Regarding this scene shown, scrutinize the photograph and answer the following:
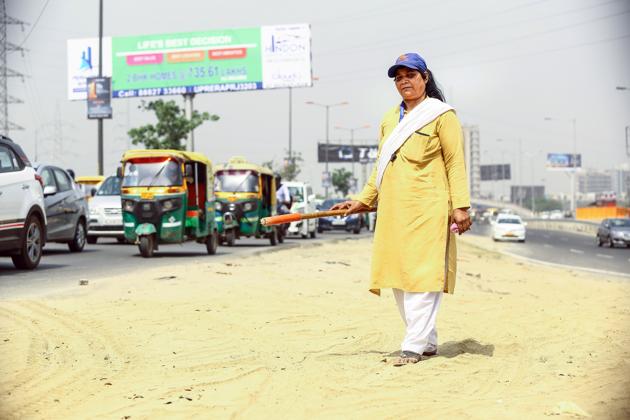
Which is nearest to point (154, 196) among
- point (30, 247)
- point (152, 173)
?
point (152, 173)

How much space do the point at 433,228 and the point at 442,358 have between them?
906 millimetres

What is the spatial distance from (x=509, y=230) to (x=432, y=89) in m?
39.5

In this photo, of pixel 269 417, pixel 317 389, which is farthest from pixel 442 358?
pixel 269 417

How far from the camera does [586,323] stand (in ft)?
28.1

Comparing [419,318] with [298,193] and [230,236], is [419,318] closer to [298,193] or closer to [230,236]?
[230,236]

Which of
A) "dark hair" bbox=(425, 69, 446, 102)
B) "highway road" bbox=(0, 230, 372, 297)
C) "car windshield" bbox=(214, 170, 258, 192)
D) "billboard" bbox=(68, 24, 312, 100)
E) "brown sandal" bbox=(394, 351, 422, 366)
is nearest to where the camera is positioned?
"brown sandal" bbox=(394, 351, 422, 366)

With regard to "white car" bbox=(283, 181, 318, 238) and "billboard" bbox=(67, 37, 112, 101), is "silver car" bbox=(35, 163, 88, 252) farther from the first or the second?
"billboard" bbox=(67, 37, 112, 101)

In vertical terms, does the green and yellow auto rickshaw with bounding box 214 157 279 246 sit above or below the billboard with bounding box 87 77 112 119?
below

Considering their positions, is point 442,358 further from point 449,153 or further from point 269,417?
point 269,417

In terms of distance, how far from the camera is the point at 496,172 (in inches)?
6757

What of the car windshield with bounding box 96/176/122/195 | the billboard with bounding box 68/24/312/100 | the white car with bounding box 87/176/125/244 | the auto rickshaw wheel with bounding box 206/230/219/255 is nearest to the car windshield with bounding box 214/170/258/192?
the car windshield with bounding box 96/176/122/195

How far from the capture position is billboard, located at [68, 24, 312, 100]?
48.9m

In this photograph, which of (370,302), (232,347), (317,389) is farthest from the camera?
(370,302)

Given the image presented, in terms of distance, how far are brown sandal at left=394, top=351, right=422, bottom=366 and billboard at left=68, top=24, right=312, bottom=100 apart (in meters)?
43.0
